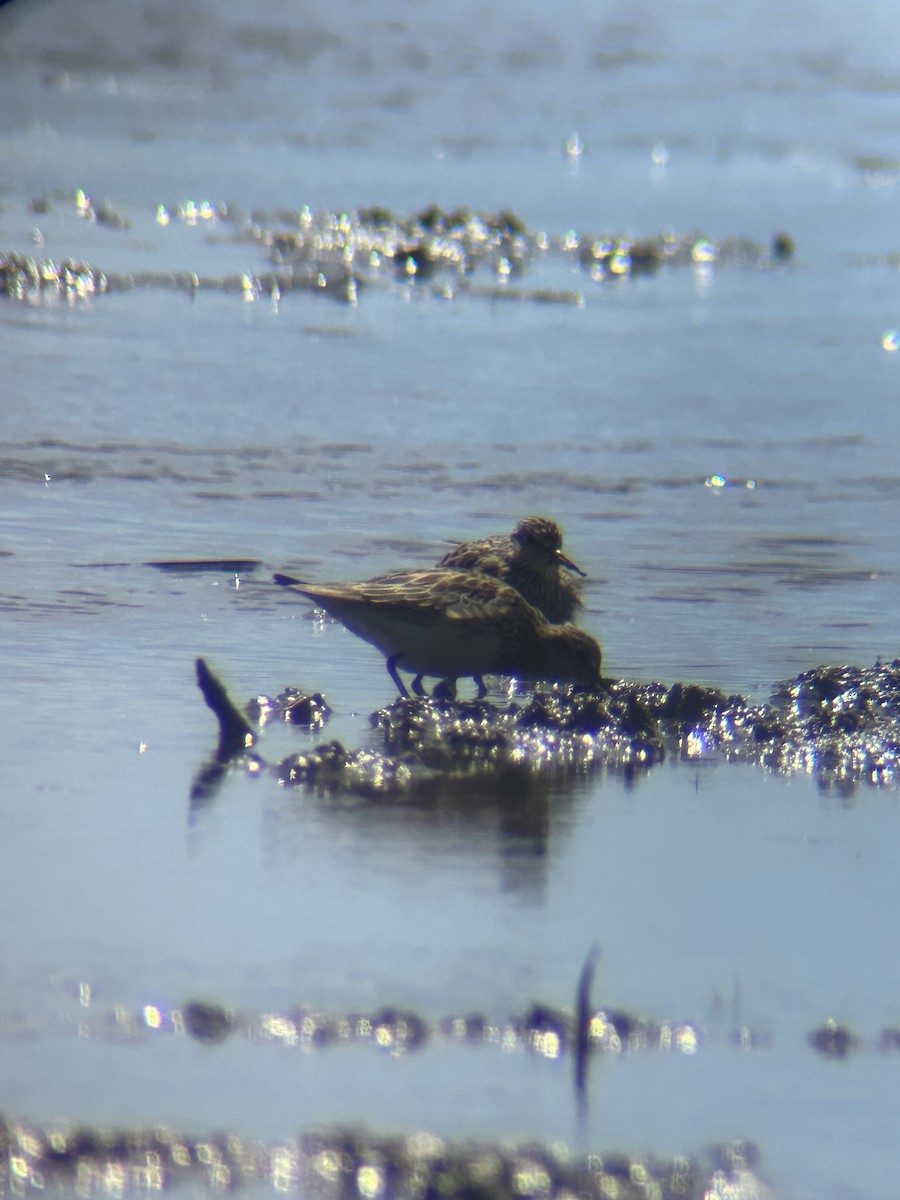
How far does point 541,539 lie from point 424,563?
0.70 metres

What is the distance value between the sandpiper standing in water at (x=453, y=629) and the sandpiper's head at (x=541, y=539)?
40.7 inches

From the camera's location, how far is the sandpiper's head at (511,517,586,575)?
305 inches

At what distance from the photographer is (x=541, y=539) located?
7.74 m

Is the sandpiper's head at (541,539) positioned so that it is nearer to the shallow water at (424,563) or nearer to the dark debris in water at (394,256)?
the shallow water at (424,563)

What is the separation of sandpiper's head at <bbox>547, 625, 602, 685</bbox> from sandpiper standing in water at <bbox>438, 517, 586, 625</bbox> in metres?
1.10

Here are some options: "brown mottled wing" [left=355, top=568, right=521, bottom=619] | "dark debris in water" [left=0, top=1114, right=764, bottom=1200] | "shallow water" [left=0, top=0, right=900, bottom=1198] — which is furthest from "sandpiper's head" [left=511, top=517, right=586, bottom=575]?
"dark debris in water" [left=0, top=1114, right=764, bottom=1200]

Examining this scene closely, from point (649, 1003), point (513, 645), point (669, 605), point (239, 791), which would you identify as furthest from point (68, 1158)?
point (669, 605)

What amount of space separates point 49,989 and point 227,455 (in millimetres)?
6416

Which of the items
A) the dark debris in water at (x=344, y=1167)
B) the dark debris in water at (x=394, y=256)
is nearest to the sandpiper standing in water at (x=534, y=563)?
the dark debris in water at (x=344, y=1167)

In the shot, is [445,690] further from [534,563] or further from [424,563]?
[424,563]

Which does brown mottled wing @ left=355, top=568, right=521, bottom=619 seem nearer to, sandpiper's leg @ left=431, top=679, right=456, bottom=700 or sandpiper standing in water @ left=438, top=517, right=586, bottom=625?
sandpiper's leg @ left=431, top=679, right=456, bottom=700

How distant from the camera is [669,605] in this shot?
7828 mm

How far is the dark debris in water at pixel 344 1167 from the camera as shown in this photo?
3.12m

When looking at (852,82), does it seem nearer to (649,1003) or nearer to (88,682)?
(88,682)
